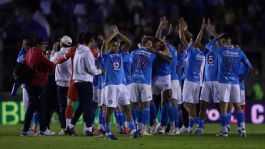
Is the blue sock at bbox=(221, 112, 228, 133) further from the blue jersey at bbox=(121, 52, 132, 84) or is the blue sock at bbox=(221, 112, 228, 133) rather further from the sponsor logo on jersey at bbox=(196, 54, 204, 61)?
the blue jersey at bbox=(121, 52, 132, 84)

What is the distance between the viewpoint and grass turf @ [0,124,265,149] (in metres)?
19.1

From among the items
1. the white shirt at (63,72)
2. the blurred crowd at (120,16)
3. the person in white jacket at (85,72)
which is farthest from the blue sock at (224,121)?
the blurred crowd at (120,16)

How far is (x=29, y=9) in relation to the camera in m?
35.0

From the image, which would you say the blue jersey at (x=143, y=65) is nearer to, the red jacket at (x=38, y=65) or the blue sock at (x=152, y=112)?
the blue sock at (x=152, y=112)

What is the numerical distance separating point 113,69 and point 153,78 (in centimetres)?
234

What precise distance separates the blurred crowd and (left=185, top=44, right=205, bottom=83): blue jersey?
9.81 m

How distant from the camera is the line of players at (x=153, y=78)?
21312mm

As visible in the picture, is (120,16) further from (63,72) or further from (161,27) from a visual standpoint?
(161,27)

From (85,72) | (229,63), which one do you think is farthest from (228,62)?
(85,72)

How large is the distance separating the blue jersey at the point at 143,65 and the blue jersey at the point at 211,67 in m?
1.52

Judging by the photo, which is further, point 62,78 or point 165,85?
point 62,78

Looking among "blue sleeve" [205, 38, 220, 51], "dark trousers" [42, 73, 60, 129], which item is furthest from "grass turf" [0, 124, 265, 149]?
"blue sleeve" [205, 38, 220, 51]

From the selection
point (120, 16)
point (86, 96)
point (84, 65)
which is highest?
point (120, 16)

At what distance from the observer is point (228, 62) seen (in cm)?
2234
